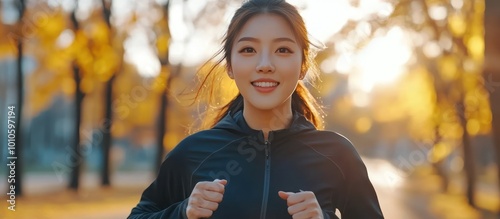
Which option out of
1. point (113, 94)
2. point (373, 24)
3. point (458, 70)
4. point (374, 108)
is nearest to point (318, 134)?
point (373, 24)

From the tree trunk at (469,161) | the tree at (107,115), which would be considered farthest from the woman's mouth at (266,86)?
the tree trunk at (469,161)

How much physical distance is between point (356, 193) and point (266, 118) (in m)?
0.46

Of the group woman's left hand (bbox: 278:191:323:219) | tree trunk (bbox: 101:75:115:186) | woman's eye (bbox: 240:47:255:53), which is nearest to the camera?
woman's left hand (bbox: 278:191:323:219)

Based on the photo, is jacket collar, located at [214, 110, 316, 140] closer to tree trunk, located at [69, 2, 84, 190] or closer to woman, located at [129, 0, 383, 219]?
woman, located at [129, 0, 383, 219]

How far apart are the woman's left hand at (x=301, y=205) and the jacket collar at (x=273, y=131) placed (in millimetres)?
439

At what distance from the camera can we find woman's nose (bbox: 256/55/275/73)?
273 cm

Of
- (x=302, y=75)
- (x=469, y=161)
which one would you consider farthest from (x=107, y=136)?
(x=302, y=75)

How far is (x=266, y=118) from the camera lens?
293 centimetres

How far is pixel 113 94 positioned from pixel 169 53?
2.34 metres

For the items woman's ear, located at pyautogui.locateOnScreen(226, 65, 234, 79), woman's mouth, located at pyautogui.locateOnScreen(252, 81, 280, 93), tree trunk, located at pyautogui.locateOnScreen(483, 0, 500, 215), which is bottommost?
woman's mouth, located at pyautogui.locateOnScreen(252, 81, 280, 93)

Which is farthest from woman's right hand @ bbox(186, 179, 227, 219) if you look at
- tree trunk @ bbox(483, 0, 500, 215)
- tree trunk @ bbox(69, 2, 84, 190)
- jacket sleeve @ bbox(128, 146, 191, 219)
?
tree trunk @ bbox(69, 2, 84, 190)

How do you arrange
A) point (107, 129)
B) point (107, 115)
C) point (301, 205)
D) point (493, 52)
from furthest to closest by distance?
1. point (107, 129)
2. point (107, 115)
3. point (493, 52)
4. point (301, 205)

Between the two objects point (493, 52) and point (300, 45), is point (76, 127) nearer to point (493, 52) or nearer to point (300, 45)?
point (493, 52)

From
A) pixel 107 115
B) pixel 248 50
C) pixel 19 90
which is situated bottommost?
pixel 248 50
